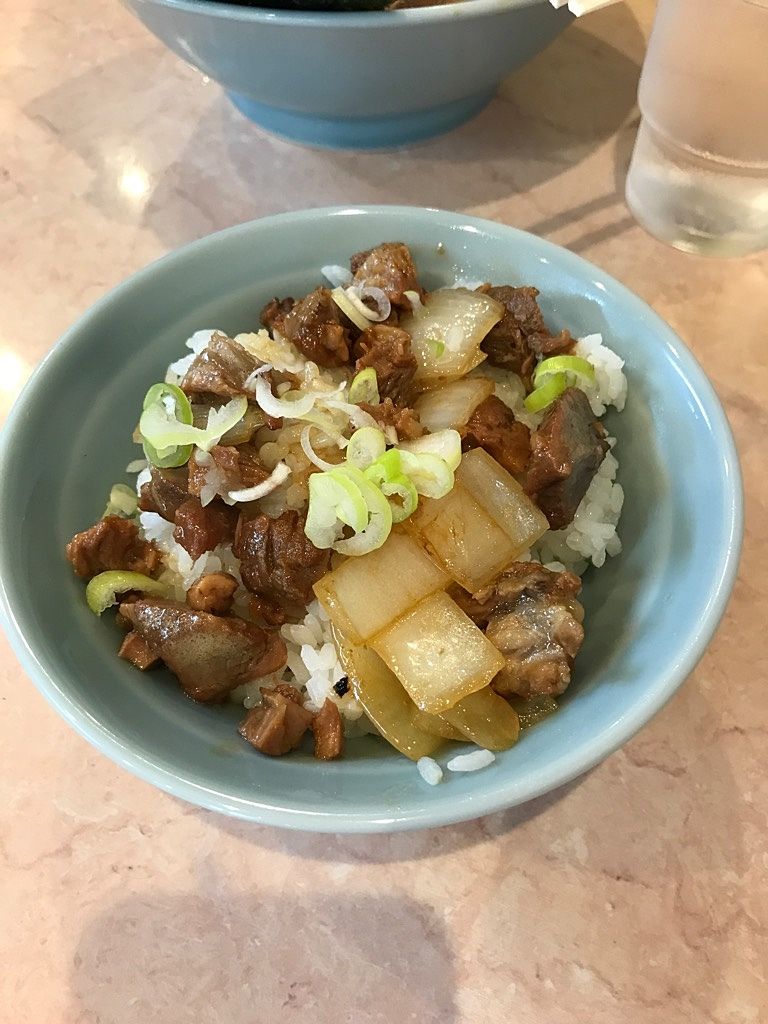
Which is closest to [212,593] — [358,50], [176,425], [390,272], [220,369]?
[176,425]

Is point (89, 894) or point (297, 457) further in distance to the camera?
point (297, 457)

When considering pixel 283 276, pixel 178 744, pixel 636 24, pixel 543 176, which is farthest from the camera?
pixel 636 24

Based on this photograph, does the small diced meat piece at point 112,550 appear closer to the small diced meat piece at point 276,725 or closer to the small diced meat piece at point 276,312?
the small diced meat piece at point 276,725

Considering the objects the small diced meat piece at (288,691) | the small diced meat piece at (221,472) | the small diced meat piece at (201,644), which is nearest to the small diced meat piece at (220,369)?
the small diced meat piece at (221,472)

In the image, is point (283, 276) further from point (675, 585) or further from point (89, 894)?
point (89, 894)

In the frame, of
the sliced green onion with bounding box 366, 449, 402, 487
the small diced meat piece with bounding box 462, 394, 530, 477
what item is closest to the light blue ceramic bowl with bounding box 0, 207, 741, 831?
the small diced meat piece with bounding box 462, 394, 530, 477

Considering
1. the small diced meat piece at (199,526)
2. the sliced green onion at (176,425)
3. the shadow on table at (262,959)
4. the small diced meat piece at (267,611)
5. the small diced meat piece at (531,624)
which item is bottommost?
the shadow on table at (262,959)

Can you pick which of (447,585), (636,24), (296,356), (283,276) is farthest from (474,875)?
(636,24)
